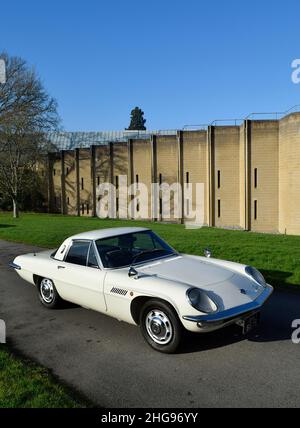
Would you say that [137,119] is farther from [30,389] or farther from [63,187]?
[30,389]

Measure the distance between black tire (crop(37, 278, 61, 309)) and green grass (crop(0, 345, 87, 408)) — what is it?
1923 millimetres

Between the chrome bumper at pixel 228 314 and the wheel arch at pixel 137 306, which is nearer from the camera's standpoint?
the chrome bumper at pixel 228 314

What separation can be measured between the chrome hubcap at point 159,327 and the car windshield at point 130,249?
3.46 feet

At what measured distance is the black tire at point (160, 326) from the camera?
14.5 ft

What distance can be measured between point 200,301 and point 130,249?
6.10 ft

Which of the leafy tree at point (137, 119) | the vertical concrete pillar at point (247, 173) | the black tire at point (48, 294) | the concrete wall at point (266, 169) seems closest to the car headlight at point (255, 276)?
the black tire at point (48, 294)

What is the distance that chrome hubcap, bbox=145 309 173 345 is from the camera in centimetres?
452

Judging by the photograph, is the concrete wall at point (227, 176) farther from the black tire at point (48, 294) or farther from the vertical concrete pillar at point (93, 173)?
the black tire at point (48, 294)

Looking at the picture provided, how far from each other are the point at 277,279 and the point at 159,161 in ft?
96.0

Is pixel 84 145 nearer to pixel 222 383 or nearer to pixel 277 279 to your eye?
pixel 277 279

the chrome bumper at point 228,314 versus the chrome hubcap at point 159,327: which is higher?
the chrome bumper at point 228,314

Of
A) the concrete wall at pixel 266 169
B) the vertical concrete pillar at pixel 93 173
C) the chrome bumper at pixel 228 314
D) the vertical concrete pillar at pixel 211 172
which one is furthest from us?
the vertical concrete pillar at pixel 93 173

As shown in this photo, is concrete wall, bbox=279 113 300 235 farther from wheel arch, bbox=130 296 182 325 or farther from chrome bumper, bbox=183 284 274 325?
wheel arch, bbox=130 296 182 325
